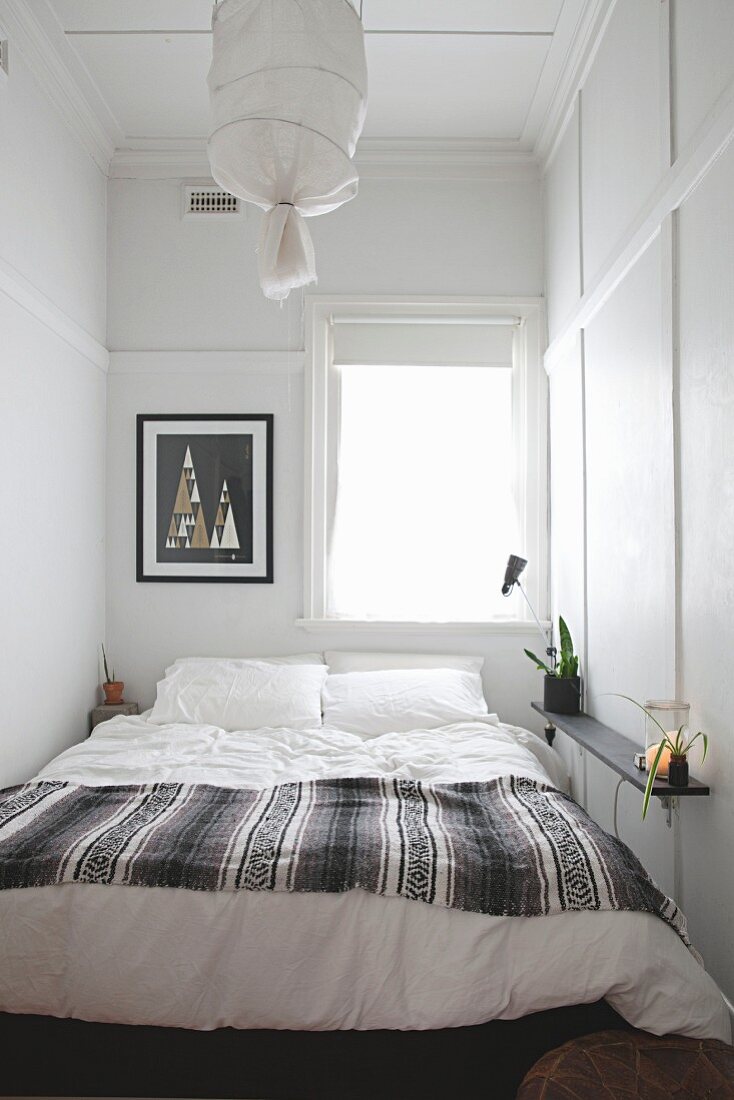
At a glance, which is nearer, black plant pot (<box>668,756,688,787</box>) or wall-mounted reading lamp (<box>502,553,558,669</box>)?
black plant pot (<box>668,756,688,787</box>)

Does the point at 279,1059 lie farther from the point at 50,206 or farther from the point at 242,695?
the point at 50,206

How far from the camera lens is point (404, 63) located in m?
3.33

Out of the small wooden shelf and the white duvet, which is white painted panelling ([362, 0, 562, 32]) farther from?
the white duvet

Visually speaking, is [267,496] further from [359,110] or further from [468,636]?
[359,110]

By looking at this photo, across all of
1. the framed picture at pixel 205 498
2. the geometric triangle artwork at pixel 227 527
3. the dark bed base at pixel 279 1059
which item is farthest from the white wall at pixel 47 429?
the dark bed base at pixel 279 1059

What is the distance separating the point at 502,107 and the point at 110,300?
6.41 ft

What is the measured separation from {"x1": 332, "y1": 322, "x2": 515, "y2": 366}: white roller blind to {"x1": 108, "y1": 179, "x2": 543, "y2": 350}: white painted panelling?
0.17m

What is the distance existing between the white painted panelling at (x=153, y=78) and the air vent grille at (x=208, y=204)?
0.24 m

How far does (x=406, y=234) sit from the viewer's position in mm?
4004

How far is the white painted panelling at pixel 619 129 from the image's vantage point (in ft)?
7.93

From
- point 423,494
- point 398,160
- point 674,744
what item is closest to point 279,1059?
point 674,744

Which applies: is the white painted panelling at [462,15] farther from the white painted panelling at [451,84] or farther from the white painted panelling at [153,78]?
the white painted panelling at [153,78]

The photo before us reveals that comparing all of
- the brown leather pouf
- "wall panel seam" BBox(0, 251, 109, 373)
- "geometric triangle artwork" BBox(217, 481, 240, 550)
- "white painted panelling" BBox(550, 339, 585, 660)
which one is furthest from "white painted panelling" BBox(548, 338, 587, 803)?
"wall panel seam" BBox(0, 251, 109, 373)

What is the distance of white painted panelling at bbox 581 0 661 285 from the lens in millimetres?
2418
